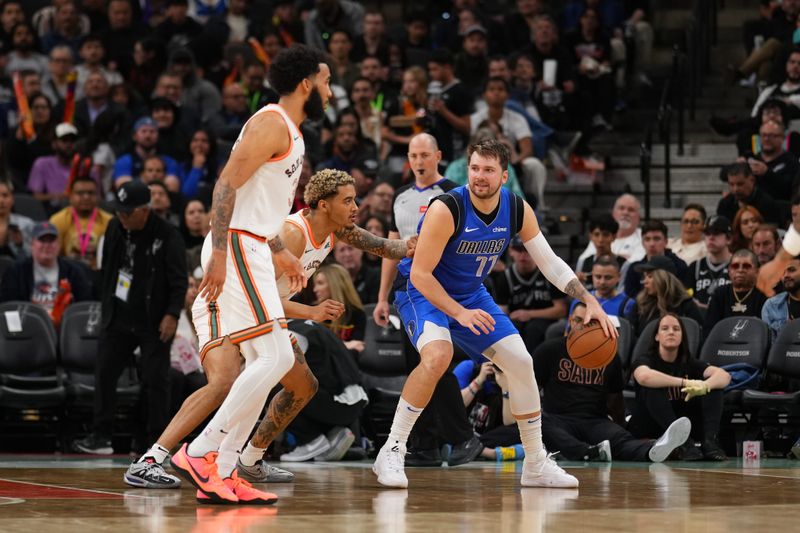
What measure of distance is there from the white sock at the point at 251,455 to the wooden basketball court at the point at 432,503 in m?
0.20

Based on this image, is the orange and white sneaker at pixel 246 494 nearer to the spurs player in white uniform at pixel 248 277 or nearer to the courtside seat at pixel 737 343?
the spurs player in white uniform at pixel 248 277

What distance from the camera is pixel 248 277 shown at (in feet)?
21.2

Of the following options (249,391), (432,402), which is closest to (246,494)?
(249,391)

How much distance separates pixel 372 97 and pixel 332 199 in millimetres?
7850

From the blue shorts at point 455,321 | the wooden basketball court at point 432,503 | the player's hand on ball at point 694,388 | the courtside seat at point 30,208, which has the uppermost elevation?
the courtside seat at point 30,208

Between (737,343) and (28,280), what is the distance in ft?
20.7

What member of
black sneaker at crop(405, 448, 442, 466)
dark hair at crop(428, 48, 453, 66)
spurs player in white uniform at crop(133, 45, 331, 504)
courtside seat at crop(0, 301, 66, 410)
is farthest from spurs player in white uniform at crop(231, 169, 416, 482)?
dark hair at crop(428, 48, 453, 66)

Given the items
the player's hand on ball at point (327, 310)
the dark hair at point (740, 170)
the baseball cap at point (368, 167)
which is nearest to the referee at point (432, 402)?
the player's hand on ball at point (327, 310)

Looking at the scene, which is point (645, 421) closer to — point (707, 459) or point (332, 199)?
point (707, 459)

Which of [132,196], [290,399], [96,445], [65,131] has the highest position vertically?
[65,131]

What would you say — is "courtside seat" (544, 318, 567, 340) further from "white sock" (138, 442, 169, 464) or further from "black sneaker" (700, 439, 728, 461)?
"white sock" (138, 442, 169, 464)

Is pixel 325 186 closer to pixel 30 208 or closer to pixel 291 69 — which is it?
pixel 291 69

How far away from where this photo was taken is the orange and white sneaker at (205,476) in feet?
21.2

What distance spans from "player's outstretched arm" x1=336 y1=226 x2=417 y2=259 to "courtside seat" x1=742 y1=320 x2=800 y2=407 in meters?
4.12
